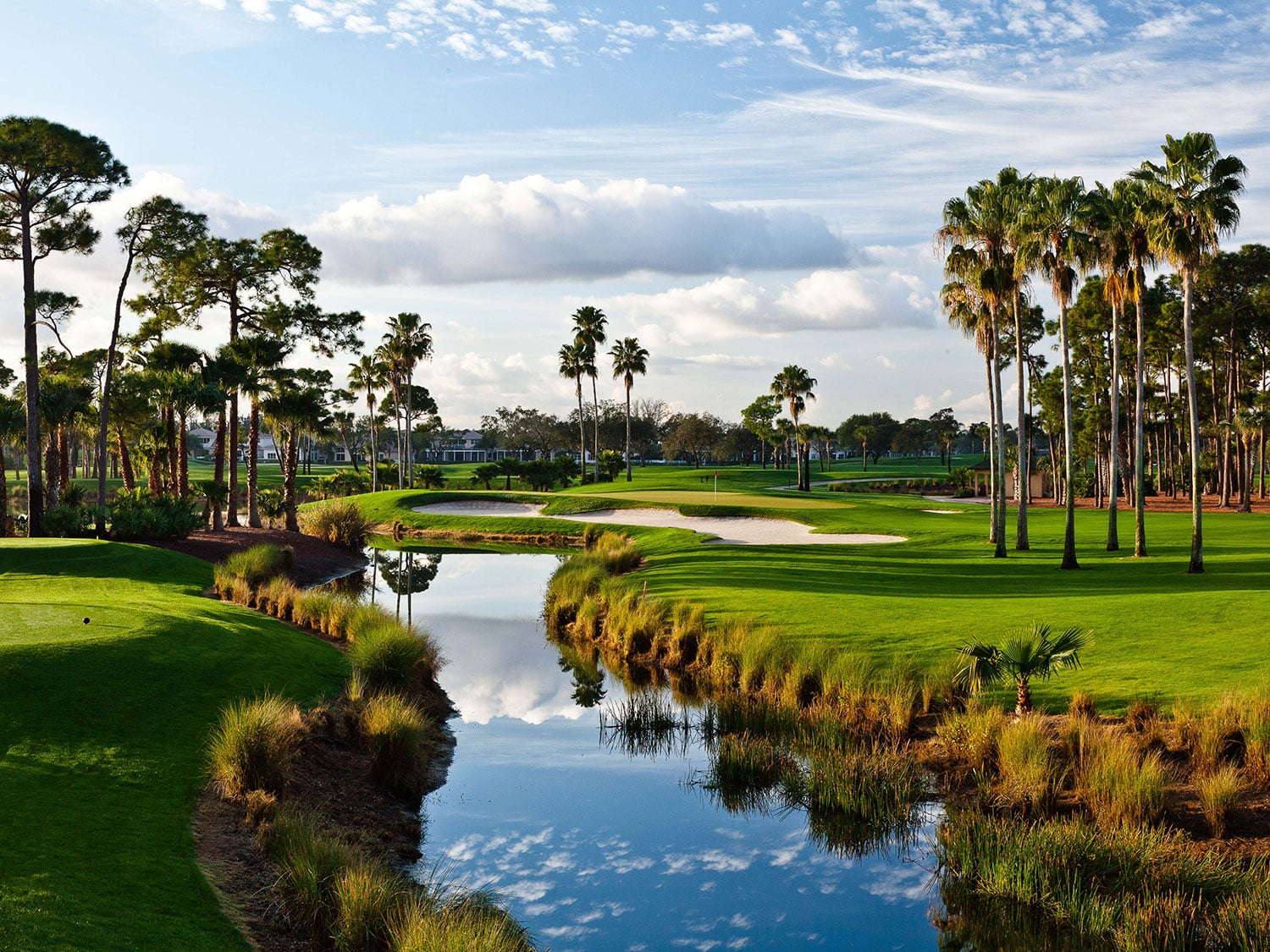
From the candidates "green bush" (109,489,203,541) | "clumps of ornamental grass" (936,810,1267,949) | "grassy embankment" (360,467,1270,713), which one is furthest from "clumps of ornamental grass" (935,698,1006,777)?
"green bush" (109,489,203,541)

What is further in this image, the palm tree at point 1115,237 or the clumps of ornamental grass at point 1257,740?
the palm tree at point 1115,237

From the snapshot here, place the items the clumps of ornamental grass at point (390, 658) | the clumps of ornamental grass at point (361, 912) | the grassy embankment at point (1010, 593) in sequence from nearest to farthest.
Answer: the clumps of ornamental grass at point (361, 912) → the grassy embankment at point (1010, 593) → the clumps of ornamental grass at point (390, 658)

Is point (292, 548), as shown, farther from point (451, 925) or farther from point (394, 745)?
point (451, 925)

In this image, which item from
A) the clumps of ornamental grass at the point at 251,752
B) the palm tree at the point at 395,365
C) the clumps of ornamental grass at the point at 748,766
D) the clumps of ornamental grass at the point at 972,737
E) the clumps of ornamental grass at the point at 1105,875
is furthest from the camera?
the palm tree at the point at 395,365

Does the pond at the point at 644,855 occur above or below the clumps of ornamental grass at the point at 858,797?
below

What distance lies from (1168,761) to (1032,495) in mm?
80211

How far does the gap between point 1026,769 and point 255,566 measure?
23.3 m

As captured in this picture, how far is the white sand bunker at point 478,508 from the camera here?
6250 cm

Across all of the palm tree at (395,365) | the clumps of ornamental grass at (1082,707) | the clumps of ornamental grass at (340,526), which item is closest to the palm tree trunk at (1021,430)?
the clumps of ornamental grass at (1082,707)

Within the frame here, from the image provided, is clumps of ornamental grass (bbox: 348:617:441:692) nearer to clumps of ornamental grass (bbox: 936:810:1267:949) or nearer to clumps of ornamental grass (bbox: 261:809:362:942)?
clumps of ornamental grass (bbox: 261:809:362:942)

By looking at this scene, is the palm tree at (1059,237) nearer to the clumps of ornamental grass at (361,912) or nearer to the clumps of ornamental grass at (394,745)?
the clumps of ornamental grass at (394,745)

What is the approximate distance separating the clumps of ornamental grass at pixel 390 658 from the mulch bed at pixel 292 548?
1511 centimetres

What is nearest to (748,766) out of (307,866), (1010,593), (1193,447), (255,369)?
(307,866)

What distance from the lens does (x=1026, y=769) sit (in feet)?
40.4
